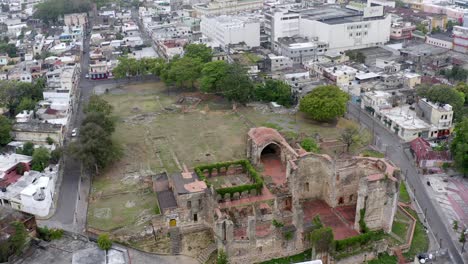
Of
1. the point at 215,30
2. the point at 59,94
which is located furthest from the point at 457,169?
the point at 215,30

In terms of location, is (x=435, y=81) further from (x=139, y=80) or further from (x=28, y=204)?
(x=28, y=204)

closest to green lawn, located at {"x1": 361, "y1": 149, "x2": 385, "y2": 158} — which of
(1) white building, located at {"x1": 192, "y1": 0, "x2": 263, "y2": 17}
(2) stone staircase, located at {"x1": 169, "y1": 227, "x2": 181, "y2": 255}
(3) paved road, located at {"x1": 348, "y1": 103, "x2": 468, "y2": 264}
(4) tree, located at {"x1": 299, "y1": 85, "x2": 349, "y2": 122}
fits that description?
(3) paved road, located at {"x1": 348, "y1": 103, "x2": 468, "y2": 264}

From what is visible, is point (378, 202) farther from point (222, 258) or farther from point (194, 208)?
point (194, 208)

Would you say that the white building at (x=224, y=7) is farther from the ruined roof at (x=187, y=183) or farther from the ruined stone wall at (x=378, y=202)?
the ruined stone wall at (x=378, y=202)

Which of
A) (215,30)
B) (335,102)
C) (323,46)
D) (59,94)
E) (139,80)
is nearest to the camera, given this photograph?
(335,102)

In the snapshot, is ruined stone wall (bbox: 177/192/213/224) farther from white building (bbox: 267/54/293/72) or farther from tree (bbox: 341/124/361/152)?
white building (bbox: 267/54/293/72)
